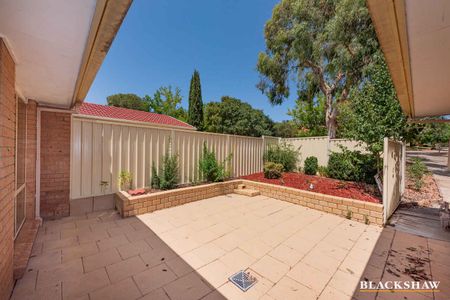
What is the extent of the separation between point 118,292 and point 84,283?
465mm

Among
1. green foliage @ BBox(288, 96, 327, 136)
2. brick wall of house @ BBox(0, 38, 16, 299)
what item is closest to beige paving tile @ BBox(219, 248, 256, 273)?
brick wall of house @ BBox(0, 38, 16, 299)

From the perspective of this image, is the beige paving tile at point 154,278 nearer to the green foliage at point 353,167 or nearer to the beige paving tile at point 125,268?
the beige paving tile at point 125,268

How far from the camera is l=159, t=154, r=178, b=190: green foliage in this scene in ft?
15.4

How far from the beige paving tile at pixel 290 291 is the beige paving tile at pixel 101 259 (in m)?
2.01

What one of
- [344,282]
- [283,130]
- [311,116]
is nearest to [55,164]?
[344,282]

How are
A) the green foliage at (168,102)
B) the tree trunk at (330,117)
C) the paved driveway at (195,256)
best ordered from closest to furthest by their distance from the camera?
the paved driveway at (195,256) < the tree trunk at (330,117) < the green foliage at (168,102)

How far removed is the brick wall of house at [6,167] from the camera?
5.33 ft

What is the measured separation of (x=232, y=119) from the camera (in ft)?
62.1

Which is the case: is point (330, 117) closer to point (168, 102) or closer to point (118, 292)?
point (118, 292)

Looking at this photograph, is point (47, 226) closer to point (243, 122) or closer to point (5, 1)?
point (5, 1)

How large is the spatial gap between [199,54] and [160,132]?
9242mm

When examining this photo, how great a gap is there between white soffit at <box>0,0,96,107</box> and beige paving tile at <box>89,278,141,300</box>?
8.03ft

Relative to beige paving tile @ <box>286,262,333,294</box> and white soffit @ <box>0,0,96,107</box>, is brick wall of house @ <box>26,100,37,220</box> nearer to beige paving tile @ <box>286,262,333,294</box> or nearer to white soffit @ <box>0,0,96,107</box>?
white soffit @ <box>0,0,96,107</box>

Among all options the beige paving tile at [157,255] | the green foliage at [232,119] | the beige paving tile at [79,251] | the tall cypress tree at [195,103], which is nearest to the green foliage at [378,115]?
the beige paving tile at [157,255]
